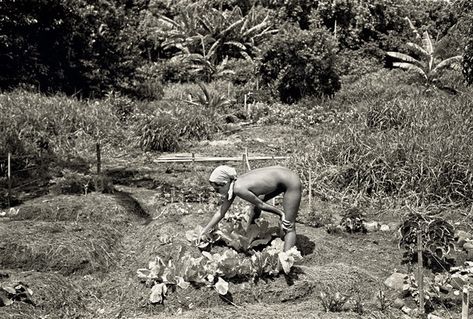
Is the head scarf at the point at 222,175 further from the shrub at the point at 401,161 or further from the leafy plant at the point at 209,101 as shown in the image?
the leafy plant at the point at 209,101

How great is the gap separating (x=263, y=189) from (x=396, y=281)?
1.49 meters

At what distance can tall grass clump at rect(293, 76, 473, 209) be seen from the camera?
765 centimetres

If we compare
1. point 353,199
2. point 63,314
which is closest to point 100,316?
point 63,314

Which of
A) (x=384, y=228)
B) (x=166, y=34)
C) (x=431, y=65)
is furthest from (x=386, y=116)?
(x=166, y=34)

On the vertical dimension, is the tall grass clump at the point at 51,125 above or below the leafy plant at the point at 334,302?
below

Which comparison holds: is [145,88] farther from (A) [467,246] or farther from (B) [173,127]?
(A) [467,246]

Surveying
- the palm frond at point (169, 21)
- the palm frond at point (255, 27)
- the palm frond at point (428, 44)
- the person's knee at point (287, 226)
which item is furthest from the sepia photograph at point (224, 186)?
the palm frond at point (169, 21)

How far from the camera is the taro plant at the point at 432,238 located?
5625 mm

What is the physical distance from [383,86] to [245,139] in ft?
21.5

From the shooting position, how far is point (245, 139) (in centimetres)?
1227

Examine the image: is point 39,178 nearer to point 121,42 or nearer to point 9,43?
point 9,43

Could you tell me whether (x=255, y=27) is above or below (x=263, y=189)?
below

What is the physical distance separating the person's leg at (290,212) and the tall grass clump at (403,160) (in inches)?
101

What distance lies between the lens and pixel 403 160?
8.03 m
